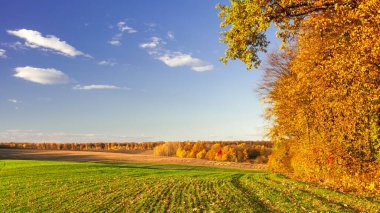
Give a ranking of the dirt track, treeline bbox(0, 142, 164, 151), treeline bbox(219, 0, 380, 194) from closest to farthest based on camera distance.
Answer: treeline bbox(219, 0, 380, 194) → the dirt track → treeline bbox(0, 142, 164, 151)

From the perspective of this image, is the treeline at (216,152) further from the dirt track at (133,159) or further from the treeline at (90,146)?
the treeline at (90,146)

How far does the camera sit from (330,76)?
2375cm

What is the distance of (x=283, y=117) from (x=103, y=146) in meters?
143

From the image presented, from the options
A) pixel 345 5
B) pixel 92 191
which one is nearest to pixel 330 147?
pixel 345 5

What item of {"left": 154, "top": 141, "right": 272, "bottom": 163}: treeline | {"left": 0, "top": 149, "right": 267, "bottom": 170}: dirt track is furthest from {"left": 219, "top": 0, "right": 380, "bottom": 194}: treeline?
{"left": 154, "top": 141, "right": 272, "bottom": 163}: treeline

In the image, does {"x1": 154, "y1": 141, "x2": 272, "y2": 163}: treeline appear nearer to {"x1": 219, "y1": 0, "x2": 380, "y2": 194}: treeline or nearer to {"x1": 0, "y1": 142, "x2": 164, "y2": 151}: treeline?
{"x1": 0, "y1": 142, "x2": 164, "y2": 151}: treeline

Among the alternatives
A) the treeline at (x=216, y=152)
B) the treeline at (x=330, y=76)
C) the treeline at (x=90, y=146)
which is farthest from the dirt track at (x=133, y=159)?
the treeline at (x=90, y=146)

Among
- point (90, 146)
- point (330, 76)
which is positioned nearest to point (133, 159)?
point (330, 76)

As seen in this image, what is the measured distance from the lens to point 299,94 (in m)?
32.6

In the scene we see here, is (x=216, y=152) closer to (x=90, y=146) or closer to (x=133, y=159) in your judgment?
(x=133, y=159)

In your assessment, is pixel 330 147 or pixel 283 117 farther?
pixel 283 117

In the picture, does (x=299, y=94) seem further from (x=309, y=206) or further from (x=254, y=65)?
(x=309, y=206)

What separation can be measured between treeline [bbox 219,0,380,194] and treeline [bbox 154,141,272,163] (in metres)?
62.3

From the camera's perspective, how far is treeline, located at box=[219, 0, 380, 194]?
2025 cm
